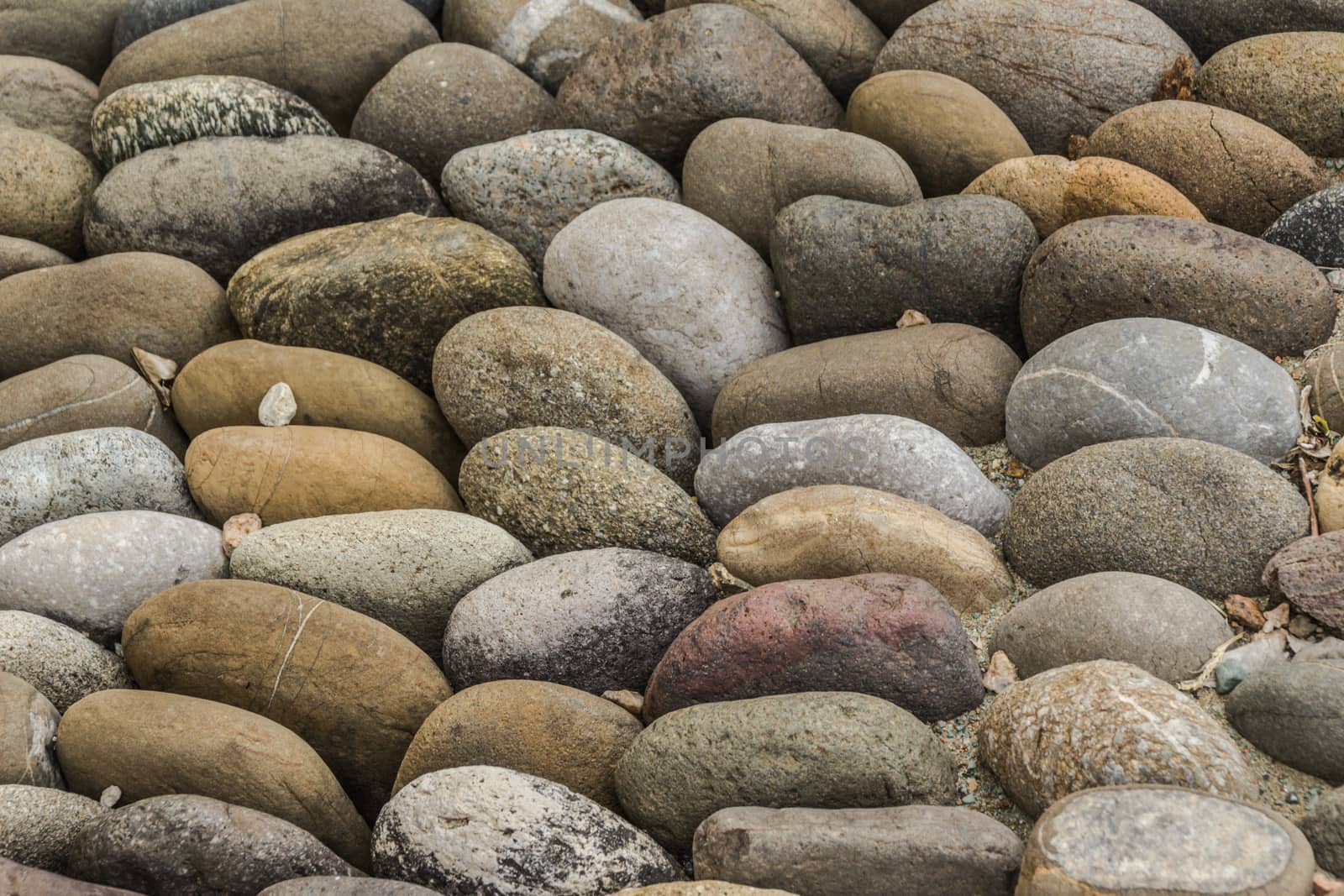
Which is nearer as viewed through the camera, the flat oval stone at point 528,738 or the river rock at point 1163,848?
the river rock at point 1163,848

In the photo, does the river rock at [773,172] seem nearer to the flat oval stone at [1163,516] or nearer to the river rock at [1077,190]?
the river rock at [1077,190]

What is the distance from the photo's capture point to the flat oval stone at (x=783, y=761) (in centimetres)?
267

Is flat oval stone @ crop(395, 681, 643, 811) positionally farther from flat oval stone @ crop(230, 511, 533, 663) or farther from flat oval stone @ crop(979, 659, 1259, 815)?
flat oval stone @ crop(979, 659, 1259, 815)

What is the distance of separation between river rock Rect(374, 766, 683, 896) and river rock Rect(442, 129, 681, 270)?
8.15 feet

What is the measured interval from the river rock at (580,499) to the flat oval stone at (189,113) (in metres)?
1.98

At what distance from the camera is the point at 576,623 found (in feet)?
10.8

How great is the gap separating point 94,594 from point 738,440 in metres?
1.96

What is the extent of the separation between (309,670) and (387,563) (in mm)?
401

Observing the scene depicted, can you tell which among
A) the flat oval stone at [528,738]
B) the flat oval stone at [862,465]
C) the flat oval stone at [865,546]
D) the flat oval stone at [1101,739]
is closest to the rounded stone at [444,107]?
the flat oval stone at [862,465]

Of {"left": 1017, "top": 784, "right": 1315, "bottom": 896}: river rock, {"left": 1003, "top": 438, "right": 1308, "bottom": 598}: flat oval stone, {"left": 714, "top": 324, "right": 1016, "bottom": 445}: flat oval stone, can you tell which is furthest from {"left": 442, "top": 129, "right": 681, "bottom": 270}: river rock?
{"left": 1017, "top": 784, "right": 1315, "bottom": 896}: river rock

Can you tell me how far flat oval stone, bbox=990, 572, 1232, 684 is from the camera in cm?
288

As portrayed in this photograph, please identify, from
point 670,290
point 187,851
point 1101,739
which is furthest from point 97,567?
point 1101,739

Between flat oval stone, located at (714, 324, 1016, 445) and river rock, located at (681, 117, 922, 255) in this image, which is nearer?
flat oval stone, located at (714, 324, 1016, 445)

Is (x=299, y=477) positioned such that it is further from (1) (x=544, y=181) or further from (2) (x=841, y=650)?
(2) (x=841, y=650)
